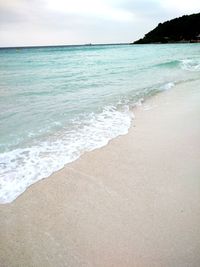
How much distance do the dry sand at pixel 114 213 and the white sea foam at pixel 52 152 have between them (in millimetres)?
204

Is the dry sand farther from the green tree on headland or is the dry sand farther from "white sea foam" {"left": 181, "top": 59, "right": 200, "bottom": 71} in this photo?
the green tree on headland

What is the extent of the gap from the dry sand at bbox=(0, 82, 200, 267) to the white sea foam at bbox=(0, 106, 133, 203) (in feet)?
0.67

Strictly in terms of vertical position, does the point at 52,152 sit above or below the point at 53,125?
below

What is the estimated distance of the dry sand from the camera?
93.2 inches

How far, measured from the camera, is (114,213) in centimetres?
290

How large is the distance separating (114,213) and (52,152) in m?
1.98

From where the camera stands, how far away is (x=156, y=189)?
130 inches

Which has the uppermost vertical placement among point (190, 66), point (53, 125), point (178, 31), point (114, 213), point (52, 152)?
point (178, 31)

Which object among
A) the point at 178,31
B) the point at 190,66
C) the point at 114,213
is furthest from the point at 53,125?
the point at 178,31

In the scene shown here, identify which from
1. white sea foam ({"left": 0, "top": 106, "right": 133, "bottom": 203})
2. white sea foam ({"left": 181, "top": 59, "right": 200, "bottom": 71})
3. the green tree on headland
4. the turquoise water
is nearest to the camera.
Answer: white sea foam ({"left": 0, "top": 106, "right": 133, "bottom": 203})

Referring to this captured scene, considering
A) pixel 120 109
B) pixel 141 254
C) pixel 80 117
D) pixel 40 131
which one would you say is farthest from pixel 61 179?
pixel 120 109

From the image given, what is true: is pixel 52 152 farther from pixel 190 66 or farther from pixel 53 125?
pixel 190 66

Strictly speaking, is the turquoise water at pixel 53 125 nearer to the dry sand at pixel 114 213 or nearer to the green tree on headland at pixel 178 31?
the dry sand at pixel 114 213

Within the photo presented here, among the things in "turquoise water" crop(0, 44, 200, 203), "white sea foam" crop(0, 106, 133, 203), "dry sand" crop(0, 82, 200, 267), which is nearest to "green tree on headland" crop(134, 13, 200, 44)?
"turquoise water" crop(0, 44, 200, 203)
